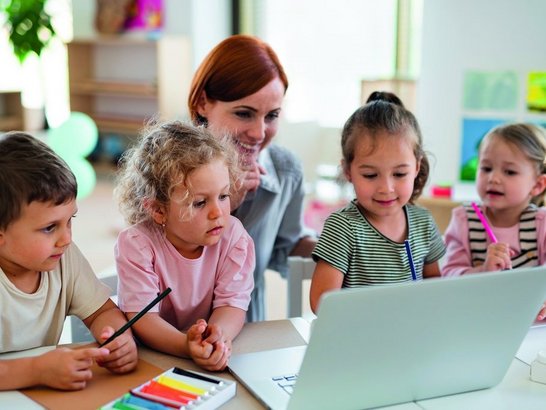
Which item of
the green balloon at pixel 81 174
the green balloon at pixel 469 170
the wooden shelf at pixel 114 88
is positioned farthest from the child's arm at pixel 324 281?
the wooden shelf at pixel 114 88

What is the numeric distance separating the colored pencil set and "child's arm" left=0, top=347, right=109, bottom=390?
0.31ft

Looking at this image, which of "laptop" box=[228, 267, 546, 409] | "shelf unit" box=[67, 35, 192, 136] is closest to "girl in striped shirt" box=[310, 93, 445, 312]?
"laptop" box=[228, 267, 546, 409]

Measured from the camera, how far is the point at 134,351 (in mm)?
1131

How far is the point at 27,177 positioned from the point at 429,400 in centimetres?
71

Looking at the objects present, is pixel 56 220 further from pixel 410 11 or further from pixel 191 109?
pixel 410 11

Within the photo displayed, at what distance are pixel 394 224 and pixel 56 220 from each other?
2.15 feet

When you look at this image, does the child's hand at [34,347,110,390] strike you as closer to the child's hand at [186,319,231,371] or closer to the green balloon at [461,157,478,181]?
the child's hand at [186,319,231,371]

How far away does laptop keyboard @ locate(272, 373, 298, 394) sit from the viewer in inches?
41.0

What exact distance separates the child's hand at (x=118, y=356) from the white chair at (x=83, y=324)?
0.34m

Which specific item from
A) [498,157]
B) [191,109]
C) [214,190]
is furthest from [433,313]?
[191,109]

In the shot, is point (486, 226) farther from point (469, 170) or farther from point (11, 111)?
point (11, 111)

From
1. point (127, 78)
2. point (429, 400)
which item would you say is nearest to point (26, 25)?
point (127, 78)

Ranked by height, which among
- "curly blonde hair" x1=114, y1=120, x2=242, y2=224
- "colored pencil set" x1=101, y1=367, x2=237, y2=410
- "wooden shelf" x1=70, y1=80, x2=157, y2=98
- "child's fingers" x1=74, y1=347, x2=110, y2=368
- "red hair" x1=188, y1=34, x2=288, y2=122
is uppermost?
"red hair" x1=188, y1=34, x2=288, y2=122

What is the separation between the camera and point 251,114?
5.27ft
